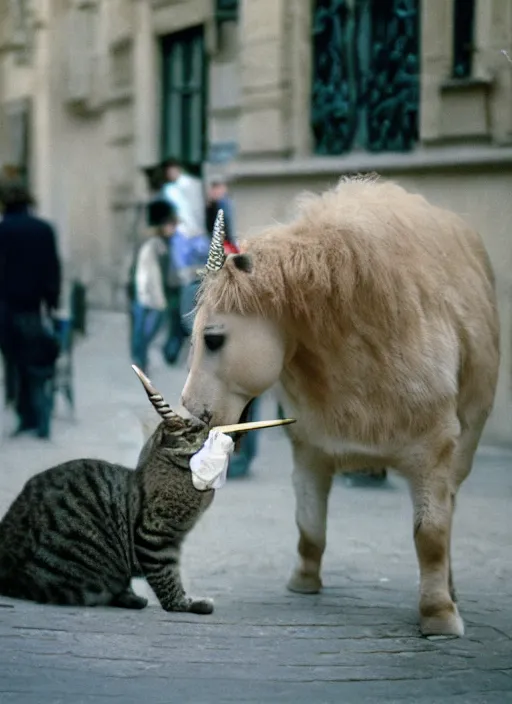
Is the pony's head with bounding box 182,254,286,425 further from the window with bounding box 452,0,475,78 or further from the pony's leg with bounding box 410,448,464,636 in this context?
the window with bounding box 452,0,475,78

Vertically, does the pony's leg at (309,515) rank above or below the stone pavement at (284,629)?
above

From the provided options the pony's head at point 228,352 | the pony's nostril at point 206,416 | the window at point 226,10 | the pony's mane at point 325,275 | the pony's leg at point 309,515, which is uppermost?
the window at point 226,10

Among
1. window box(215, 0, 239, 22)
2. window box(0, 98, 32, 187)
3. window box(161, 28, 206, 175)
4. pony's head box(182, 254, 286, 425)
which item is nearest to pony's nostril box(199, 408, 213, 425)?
pony's head box(182, 254, 286, 425)

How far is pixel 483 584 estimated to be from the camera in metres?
7.40

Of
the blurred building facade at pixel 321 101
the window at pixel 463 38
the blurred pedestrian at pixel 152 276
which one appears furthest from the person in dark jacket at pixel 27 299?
the window at pixel 463 38

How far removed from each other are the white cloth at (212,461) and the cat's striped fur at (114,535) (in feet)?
0.44

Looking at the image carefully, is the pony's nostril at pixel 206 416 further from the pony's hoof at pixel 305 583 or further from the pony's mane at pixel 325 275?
the pony's hoof at pixel 305 583

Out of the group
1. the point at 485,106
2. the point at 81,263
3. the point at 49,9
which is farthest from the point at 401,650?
the point at 49,9

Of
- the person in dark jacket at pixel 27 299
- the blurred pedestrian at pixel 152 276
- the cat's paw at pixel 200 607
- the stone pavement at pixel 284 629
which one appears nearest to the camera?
the stone pavement at pixel 284 629

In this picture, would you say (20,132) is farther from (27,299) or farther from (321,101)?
(27,299)

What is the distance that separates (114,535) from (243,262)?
125cm

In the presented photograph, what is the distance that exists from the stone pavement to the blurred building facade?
62.0 inches

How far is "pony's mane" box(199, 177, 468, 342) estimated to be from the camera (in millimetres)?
Result: 6105

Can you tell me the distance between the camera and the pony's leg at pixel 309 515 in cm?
694
